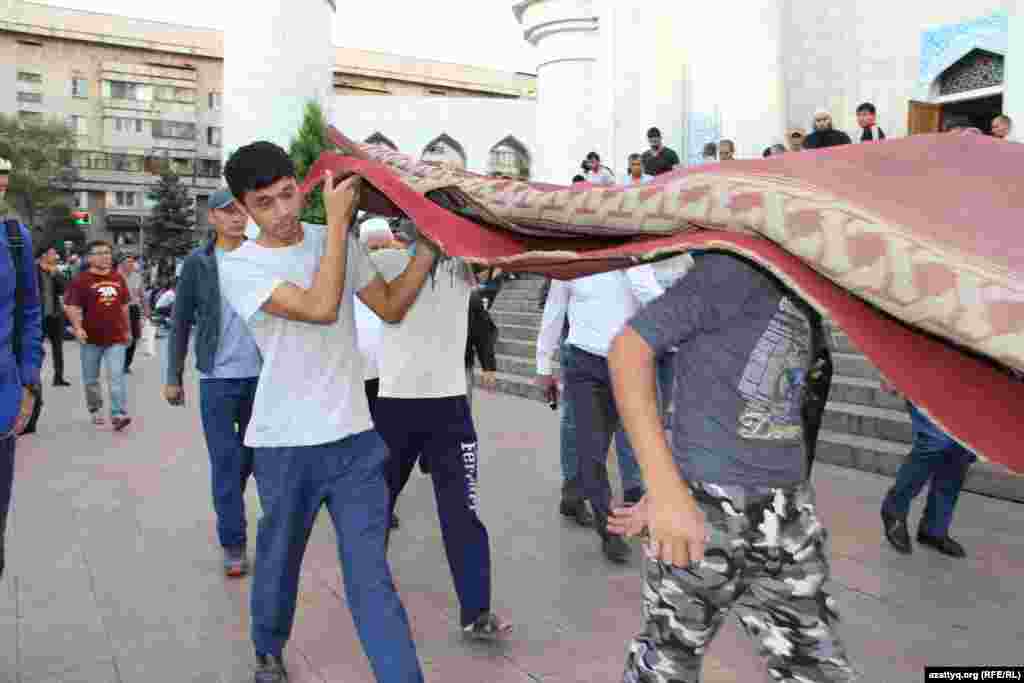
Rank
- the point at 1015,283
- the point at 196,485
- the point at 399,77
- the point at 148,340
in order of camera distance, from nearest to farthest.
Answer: the point at 1015,283
the point at 196,485
the point at 148,340
the point at 399,77

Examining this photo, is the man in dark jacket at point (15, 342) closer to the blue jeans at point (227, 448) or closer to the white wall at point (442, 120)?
the blue jeans at point (227, 448)

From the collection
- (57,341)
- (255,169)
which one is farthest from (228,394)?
(57,341)

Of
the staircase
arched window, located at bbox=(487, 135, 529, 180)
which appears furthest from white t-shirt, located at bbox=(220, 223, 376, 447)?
arched window, located at bbox=(487, 135, 529, 180)

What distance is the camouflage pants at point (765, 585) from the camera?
220 centimetres

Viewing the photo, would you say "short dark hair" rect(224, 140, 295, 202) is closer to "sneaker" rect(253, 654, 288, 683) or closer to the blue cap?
"sneaker" rect(253, 654, 288, 683)

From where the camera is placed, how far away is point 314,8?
46.2 metres

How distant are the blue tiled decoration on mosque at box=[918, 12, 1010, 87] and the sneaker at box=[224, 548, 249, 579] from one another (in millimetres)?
15190

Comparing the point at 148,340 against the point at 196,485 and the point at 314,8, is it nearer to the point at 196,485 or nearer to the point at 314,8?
the point at 196,485

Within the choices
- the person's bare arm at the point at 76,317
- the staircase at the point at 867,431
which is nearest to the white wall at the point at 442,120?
the person's bare arm at the point at 76,317

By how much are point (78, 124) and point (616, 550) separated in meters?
72.2

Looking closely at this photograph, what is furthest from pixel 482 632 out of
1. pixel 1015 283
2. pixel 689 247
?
pixel 1015 283

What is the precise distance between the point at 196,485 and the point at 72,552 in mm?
1920

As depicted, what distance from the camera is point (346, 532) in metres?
3.10

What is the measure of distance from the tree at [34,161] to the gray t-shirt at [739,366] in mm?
57241
